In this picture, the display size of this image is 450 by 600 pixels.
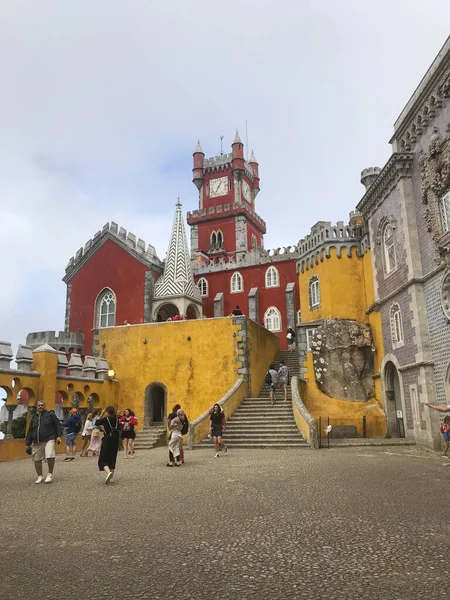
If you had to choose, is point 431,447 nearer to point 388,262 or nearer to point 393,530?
point 388,262

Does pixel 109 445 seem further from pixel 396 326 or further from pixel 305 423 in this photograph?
pixel 396 326

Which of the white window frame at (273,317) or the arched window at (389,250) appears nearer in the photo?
the arched window at (389,250)

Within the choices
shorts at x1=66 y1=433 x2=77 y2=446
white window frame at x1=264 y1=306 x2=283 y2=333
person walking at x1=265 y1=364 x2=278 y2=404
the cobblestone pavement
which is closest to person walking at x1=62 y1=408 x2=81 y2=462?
shorts at x1=66 y1=433 x2=77 y2=446

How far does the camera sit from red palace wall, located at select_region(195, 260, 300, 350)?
103ft

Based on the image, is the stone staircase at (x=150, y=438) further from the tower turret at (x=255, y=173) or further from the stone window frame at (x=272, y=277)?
the tower turret at (x=255, y=173)

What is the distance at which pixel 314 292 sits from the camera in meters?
23.4

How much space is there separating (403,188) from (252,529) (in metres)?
14.0

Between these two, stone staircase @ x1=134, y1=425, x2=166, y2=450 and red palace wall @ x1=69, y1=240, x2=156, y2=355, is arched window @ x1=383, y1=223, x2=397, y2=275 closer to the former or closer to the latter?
stone staircase @ x1=134, y1=425, x2=166, y2=450

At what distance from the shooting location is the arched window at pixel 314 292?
23.0 meters

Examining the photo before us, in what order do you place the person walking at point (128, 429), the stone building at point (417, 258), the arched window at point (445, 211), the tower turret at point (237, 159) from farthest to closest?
the tower turret at point (237, 159) < the stone building at point (417, 258) < the arched window at point (445, 211) < the person walking at point (128, 429)

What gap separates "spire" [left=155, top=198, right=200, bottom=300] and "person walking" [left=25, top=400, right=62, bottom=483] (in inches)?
735

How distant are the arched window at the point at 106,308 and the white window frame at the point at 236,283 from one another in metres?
8.26

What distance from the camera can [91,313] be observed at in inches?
1168

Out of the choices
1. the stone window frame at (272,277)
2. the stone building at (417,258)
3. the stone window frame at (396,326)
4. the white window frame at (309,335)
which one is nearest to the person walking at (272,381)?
the white window frame at (309,335)
